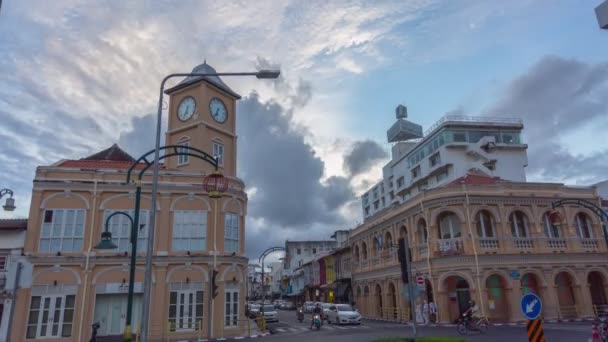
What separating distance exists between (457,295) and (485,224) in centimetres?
561

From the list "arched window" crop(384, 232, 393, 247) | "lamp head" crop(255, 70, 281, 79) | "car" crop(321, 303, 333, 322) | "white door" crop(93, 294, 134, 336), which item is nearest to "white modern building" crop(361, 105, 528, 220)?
"arched window" crop(384, 232, 393, 247)

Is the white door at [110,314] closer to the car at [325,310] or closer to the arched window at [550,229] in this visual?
the car at [325,310]

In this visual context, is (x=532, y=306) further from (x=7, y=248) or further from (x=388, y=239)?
(x=388, y=239)

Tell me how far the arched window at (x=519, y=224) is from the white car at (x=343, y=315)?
13513 millimetres

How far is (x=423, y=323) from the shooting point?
30.1m

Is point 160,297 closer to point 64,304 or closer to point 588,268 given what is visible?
point 64,304

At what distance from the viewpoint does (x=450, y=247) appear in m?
29.7

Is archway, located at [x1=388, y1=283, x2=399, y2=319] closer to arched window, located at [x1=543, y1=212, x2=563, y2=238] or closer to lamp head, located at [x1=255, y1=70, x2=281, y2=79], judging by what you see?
arched window, located at [x1=543, y1=212, x2=563, y2=238]

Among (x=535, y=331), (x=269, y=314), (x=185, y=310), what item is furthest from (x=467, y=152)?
(x=535, y=331)

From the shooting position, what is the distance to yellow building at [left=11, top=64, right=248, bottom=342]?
82.1 ft

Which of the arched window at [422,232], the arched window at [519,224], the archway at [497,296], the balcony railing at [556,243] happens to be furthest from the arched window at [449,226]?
the balcony railing at [556,243]

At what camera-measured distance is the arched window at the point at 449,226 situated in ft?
102

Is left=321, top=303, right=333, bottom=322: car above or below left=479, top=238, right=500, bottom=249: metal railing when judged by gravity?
below

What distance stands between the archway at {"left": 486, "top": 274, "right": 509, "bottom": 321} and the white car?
9942mm
